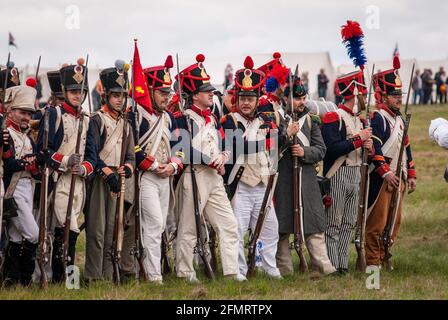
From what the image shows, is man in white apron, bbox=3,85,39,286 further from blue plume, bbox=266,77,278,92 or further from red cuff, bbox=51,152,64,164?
blue plume, bbox=266,77,278,92

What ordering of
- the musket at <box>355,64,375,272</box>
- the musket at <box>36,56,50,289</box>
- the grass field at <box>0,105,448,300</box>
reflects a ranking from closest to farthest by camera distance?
1. the grass field at <box>0,105,448,300</box>
2. the musket at <box>36,56,50,289</box>
3. the musket at <box>355,64,375,272</box>

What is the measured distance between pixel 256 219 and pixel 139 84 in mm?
2058

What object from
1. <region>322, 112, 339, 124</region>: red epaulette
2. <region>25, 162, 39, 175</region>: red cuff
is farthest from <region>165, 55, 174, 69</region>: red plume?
<region>322, 112, 339, 124</region>: red epaulette

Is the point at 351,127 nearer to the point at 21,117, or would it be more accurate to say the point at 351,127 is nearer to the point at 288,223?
the point at 288,223

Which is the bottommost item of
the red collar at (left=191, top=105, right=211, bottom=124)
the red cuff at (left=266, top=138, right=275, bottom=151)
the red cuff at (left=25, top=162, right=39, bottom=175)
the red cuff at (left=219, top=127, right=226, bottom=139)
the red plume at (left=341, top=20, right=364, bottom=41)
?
the red cuff at (left=25, top=162, right=39, bottom=175)

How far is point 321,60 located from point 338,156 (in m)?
30.9

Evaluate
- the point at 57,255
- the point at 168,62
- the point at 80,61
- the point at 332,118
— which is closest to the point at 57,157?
the point at 57,255

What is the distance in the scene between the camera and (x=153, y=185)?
961cm

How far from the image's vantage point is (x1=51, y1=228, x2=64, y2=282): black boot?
9195 mm

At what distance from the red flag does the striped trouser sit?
255cm

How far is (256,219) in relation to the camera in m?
10.3

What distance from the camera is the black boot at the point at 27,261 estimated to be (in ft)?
29.8

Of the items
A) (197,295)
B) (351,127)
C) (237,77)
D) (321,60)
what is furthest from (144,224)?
(321,60)


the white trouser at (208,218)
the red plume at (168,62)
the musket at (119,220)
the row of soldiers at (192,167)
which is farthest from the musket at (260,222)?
the red plume at (168,62)
